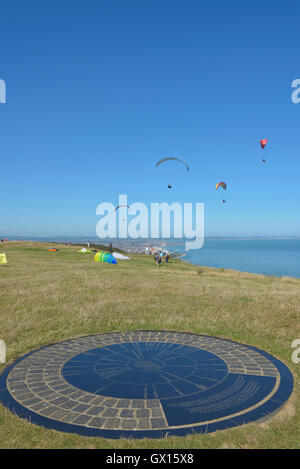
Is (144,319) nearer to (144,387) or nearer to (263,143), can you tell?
(144,387)

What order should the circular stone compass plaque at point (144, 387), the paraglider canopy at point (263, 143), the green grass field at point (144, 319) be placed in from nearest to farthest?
1. the green grass field at point (144, 319)
2. the circular stone compass plaque at point (144, 387)
3. the paraglider canopy at point (263, 143)

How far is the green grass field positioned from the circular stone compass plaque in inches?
10.3

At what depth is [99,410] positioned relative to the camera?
591cm

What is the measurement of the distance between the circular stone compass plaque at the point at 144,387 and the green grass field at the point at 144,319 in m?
0.26

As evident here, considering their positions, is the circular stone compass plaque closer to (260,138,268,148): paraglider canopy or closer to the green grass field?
the green grass field

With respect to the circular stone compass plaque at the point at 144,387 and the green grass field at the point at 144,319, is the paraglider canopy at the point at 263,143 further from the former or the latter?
the circular stone compass plaque at the point at 144,387

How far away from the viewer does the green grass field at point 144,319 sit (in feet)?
16.7

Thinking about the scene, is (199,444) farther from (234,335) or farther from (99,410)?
(234,335)

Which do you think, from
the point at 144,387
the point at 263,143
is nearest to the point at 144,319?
the point at 144,387

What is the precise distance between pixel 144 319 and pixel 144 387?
595cm

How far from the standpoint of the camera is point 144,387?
6766mm

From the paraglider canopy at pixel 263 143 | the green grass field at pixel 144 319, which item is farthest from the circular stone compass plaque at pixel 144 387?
the paraglider canopy at pixel 263 143
